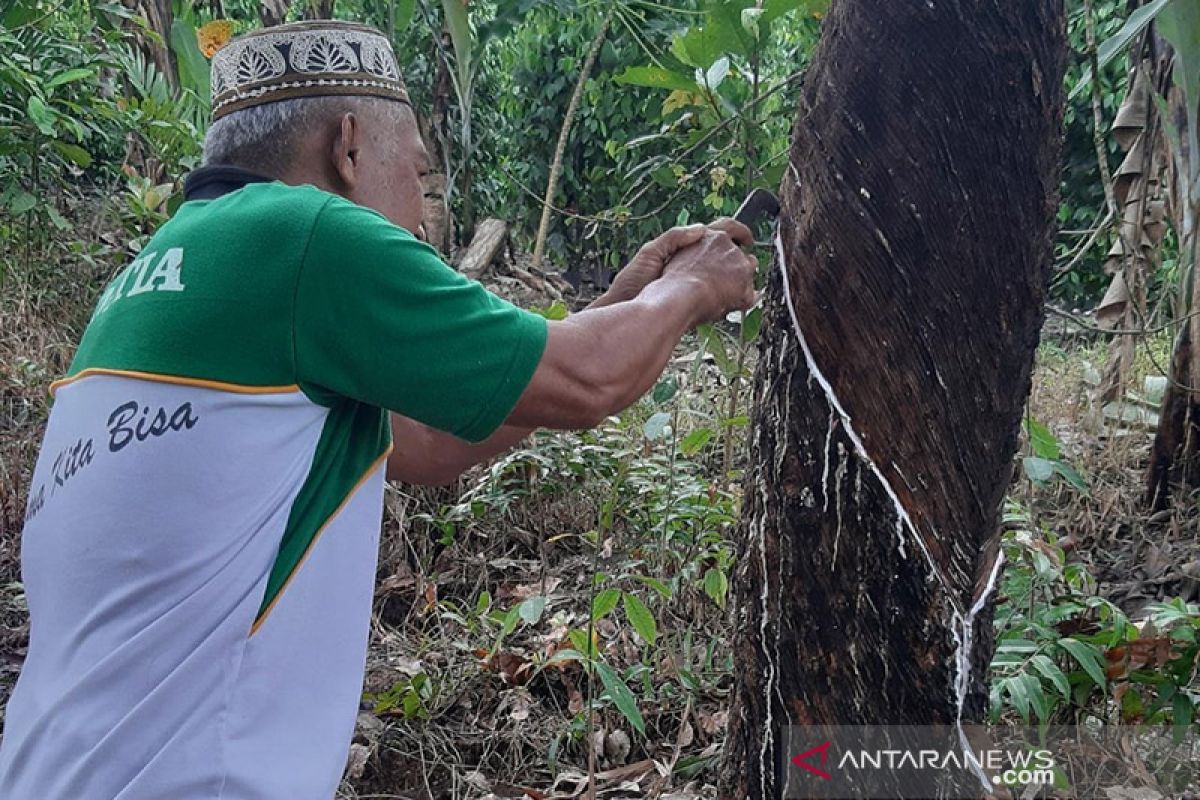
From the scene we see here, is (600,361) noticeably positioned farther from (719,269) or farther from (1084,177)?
(1084,177)

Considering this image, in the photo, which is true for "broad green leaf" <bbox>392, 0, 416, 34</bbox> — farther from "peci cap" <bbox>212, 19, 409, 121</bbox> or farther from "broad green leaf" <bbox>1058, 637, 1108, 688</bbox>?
"broad green leaf" <bbox>1058, 637, 1108, 688</bbox>

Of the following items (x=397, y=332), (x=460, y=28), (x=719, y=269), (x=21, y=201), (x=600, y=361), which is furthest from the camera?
(x=21, y=201)

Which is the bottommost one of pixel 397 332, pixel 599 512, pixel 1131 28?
pixel 599 512

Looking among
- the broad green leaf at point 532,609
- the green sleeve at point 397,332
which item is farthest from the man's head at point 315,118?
the broad green leaf at point 532,609

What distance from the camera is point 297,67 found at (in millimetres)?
1789

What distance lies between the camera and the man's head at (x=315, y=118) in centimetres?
177

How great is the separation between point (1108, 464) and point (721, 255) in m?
2.62

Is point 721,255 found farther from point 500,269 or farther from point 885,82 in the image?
point 500,269

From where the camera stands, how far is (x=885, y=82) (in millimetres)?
1532

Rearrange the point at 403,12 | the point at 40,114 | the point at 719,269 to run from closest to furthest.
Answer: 1. the point at 719,269
2. the point at 403,12
3. the point at 40,114

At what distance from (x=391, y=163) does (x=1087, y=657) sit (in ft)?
5.63

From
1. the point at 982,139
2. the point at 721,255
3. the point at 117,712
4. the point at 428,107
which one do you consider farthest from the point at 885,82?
the point at 428,107

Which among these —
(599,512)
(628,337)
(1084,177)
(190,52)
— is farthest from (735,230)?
(1084,177)

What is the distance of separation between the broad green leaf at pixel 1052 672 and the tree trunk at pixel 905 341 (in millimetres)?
→ 641
